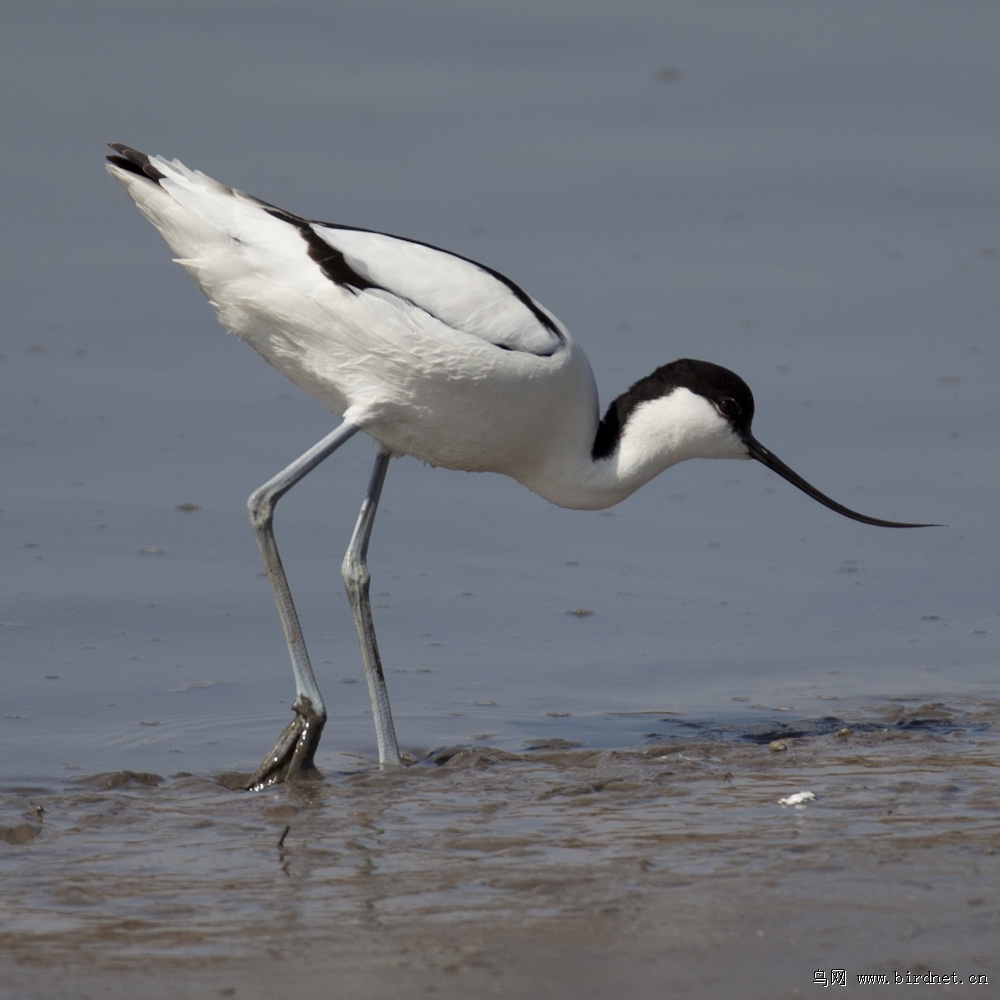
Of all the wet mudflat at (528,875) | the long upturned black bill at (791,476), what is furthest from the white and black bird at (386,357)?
the wet mudflat at (528,875)

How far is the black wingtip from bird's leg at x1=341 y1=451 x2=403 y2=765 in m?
1.14

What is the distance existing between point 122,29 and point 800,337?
540 centimetres

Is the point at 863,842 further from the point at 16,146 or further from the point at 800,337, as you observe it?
the point at 16,146

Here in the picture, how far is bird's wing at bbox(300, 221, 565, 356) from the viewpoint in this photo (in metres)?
5.39

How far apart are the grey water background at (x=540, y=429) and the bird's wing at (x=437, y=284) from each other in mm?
1298

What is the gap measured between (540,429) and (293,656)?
3.44ft

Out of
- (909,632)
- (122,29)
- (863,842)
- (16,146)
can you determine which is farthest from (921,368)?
(122,29)

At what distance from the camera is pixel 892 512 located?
24.3 ft

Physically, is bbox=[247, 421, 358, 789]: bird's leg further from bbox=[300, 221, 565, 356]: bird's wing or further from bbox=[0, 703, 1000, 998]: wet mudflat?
bbox=[300, 221, 565, 356]: bird's wing

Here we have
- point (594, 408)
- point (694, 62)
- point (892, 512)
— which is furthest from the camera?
point (694, 62)

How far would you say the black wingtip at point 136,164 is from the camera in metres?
5.53

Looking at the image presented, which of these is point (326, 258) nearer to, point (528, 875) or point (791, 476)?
point (791, 476)

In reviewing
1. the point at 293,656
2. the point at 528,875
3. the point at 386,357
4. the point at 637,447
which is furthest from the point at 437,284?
the point at 528,875

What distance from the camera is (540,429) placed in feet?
18.6
